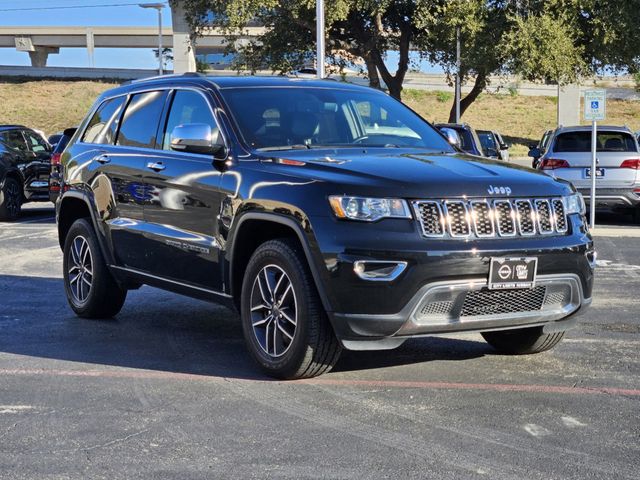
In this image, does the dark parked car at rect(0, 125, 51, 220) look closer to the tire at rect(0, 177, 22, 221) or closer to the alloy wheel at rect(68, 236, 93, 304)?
→ the tire at rect(0, 177, 22, 221)

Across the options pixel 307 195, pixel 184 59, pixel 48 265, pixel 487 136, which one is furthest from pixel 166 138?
pixel 184 59

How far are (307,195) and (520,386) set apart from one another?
168 cm

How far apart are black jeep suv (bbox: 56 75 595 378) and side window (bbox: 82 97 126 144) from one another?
30cm

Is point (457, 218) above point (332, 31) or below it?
below

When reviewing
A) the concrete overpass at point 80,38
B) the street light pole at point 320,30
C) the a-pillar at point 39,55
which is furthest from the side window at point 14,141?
the a-pillar at point 39,55

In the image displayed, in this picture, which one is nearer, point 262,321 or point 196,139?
point 262,321

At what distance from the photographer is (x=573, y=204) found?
18.9ft

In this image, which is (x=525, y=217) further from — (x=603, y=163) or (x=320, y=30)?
(x=320, y=30)

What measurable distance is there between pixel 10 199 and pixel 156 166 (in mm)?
→ 11567

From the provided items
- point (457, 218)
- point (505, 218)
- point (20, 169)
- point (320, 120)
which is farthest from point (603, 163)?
point (457, 218)

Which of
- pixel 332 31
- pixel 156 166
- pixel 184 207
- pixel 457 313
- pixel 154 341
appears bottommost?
pixel 154 341

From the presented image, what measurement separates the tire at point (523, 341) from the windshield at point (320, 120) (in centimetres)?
133

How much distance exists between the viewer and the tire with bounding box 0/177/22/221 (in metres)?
17.1

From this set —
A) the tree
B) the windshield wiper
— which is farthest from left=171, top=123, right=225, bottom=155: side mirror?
the tree
